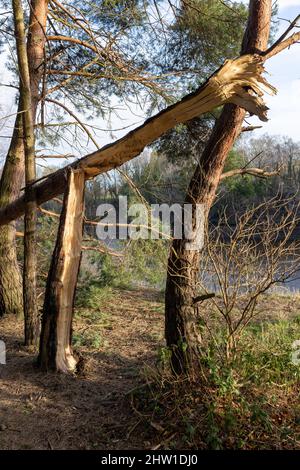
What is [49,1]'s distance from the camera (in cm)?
656

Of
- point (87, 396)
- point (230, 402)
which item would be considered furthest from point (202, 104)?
point (87, 396)

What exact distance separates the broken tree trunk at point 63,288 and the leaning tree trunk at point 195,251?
1.05m

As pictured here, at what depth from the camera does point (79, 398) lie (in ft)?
14.0

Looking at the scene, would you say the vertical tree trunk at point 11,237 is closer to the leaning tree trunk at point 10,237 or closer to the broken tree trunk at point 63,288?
the leaning tree trunk at point 10,237

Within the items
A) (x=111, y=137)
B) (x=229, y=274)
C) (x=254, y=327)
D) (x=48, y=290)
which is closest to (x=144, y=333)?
(x=254, y=327)

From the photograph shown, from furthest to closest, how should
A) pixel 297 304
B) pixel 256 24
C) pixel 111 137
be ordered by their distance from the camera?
pixel 297 304 < pixel 111 137 < pixel 256 24

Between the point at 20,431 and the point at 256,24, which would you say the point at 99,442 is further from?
the point at 256,24

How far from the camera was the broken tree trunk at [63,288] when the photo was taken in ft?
15.3

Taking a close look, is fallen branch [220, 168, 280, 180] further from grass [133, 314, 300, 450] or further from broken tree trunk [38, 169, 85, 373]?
grass [133, 314, 300, 450]

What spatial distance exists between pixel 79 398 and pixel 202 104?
2878 mm

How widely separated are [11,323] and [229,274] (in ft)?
12.3

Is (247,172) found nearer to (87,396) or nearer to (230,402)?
(230,402)

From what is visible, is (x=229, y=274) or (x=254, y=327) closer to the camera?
(x=229, y=274)

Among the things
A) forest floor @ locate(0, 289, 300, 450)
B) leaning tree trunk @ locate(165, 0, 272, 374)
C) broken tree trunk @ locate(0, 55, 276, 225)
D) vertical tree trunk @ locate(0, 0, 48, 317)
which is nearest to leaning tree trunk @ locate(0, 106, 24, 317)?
vertical tree trunk @ locate(0, 0, 48, 317)
